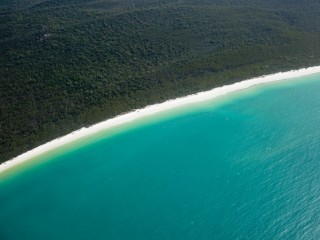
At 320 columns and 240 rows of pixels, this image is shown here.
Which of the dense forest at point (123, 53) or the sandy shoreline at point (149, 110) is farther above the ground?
the dense forest at point (123, 53)

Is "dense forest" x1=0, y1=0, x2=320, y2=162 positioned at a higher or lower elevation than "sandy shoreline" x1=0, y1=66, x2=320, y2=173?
higher

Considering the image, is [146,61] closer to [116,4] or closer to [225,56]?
[225,56]

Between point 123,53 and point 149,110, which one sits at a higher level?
point 123,53

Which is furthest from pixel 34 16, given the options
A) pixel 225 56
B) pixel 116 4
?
pixel 225 56

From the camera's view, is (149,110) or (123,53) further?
(123,53)

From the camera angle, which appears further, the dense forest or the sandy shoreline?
the dense forest
